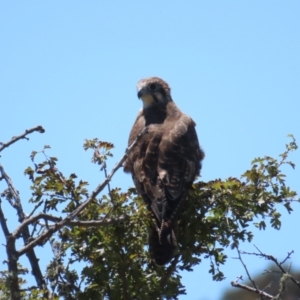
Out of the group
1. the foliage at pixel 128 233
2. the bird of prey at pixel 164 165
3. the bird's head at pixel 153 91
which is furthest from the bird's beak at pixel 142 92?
the foliage at pixel 128 233

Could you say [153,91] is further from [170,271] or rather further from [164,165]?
[170,271]

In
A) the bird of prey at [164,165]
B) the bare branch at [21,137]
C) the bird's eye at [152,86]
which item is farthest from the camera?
the bird's eye at [152,86]

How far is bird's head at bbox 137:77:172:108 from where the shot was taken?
9000 millimetres

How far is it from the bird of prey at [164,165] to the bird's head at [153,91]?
0.16 metres

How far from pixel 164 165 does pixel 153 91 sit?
7.45ft

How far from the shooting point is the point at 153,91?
358 inches

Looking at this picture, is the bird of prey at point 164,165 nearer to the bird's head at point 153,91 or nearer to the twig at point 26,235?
the bird's head at point 153,91

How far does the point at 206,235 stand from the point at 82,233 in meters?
0.92

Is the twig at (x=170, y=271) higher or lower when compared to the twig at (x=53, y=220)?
higher

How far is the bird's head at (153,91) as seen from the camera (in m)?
9.00

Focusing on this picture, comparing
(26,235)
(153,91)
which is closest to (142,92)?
(153,91)

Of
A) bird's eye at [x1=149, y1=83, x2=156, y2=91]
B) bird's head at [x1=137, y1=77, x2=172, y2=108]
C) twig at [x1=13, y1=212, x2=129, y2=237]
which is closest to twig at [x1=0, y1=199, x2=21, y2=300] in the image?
twig at [x1=13, y1=212, x2=129, y2=237]

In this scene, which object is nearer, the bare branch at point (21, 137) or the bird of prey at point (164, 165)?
the bare branch at point (21, 137)

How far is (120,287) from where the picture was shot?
5172 millimetres
